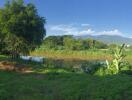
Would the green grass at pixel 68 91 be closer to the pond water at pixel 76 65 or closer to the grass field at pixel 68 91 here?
the grass field at pixel 68 91

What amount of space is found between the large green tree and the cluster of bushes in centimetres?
6405

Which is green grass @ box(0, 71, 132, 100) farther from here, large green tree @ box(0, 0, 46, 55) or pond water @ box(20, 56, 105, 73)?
large green tree @ box(0, 0, 46, 55)

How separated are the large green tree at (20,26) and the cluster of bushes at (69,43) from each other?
64.0m

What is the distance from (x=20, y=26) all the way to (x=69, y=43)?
72850mm

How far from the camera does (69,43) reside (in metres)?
115

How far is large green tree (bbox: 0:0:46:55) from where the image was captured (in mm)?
42031

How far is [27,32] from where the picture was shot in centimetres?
4250

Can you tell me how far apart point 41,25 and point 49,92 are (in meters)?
25.2

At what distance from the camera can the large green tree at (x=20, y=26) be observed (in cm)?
4203

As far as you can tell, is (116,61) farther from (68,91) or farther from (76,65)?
(76,65)

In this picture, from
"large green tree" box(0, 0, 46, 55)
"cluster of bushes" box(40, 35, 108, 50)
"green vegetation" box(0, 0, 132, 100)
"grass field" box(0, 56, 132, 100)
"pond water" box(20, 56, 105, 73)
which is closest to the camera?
"grass field" box(0, 56, 132, 100)

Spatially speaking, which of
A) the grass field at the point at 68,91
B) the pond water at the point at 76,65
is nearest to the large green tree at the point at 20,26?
the pond water at the point at 76,65

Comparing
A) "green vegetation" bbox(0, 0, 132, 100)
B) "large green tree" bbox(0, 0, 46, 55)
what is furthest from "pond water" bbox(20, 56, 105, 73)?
"large green tree" bbox(0, 0, 46, 55)

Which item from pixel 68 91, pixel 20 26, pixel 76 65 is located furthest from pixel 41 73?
pixel 76 65
